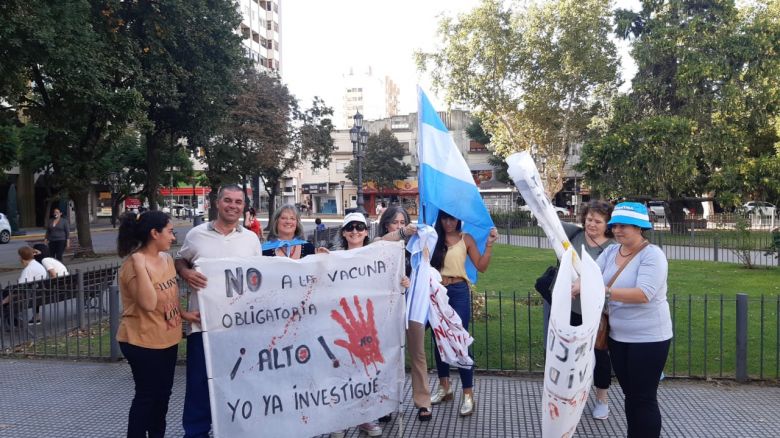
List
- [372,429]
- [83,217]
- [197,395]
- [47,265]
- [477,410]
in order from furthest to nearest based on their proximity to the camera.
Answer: [83,217] < [47,265] < [477,410] < [372,429] < [197,395]

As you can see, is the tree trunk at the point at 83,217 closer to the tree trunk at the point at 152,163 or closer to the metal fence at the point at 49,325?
the tree trunk at the point at 152,163

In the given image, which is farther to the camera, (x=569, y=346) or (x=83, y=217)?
(x=83, y=217)

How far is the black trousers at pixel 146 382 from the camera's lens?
3932 millimetres

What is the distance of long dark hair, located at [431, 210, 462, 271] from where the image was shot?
5125mm

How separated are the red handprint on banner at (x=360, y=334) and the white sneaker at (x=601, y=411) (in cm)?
184

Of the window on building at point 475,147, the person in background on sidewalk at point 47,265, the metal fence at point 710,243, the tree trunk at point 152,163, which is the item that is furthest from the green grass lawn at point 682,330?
the window on building at point 475,147

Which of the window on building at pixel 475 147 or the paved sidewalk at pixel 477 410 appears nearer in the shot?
the paved sidewalk at pixel 477 410

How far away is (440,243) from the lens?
5184 millimetres

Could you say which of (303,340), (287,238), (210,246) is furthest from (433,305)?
(210,246)

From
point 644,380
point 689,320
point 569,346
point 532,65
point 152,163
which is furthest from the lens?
point 532,65

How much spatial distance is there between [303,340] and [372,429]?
101 cm

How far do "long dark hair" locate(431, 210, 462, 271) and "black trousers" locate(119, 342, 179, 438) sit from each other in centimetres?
213

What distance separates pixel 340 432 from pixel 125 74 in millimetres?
15806

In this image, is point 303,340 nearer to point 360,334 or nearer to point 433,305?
point 360,334
